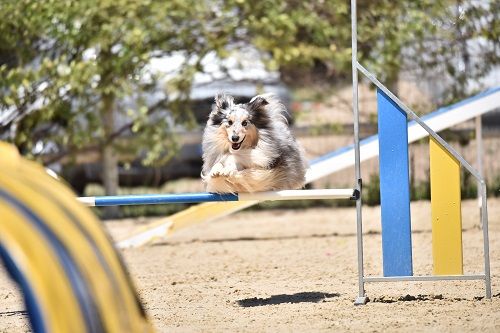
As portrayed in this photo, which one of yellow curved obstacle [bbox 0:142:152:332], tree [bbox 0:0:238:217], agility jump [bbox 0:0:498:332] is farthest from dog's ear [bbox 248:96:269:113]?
tree [bbox 0:0:238:217]

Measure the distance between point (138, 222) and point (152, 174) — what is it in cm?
190

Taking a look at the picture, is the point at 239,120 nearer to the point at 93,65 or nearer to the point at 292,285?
the point at 292,285

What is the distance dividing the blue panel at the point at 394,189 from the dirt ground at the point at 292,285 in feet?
0.75

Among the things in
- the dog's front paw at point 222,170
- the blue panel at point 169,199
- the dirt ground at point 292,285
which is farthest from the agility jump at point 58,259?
the dog's front paw at point 222,170

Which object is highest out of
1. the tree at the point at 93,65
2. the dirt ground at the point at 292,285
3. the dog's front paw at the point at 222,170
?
the tree at the point at 93,65

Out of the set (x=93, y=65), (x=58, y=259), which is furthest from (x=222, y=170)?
(x=93, y=65)

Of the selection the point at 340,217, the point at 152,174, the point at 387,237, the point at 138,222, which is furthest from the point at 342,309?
the point at 152,174

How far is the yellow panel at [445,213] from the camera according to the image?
476cm

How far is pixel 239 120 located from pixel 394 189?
89 centimetres

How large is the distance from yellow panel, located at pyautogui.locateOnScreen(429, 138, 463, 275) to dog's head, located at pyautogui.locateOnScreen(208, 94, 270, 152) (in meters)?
0.92

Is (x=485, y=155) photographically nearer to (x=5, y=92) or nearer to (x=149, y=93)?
(x=149, y=93)

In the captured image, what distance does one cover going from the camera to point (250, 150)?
4898 mm

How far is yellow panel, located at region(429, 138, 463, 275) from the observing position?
4.76 metres

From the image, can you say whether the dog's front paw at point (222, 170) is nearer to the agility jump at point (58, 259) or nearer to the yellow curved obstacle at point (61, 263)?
the agility jump at point (58, 259)
